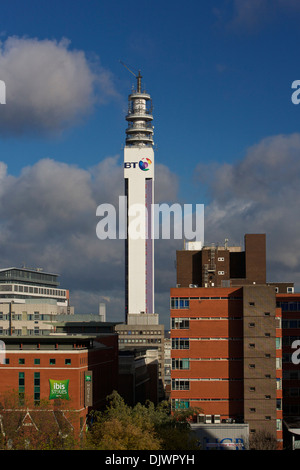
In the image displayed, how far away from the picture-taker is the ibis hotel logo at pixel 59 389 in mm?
115062

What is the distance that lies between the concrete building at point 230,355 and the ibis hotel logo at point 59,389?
1705 centimetres

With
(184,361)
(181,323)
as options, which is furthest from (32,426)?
(181,323)

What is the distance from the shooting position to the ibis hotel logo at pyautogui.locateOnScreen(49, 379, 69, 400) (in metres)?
115

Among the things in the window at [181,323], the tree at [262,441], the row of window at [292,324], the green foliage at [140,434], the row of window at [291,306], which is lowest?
the tree at [262,441]

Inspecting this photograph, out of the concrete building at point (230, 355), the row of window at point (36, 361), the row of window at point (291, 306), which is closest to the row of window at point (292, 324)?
the row of window at point (291, 306)

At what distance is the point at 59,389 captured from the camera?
115 meters

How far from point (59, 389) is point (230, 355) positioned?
92.2 feet

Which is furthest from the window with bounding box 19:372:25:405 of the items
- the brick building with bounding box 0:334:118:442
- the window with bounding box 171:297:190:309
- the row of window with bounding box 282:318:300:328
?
the row of window with bounding box 282:318:300:328

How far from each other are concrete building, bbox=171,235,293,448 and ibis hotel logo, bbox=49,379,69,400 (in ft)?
56.0

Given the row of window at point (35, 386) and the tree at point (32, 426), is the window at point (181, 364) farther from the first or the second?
the row of window at point (35, 386)

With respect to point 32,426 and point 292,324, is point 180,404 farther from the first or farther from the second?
point 292,324

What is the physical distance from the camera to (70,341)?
4727 inches

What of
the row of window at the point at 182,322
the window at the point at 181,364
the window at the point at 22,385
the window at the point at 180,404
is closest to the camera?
the window at the point at 22,385
